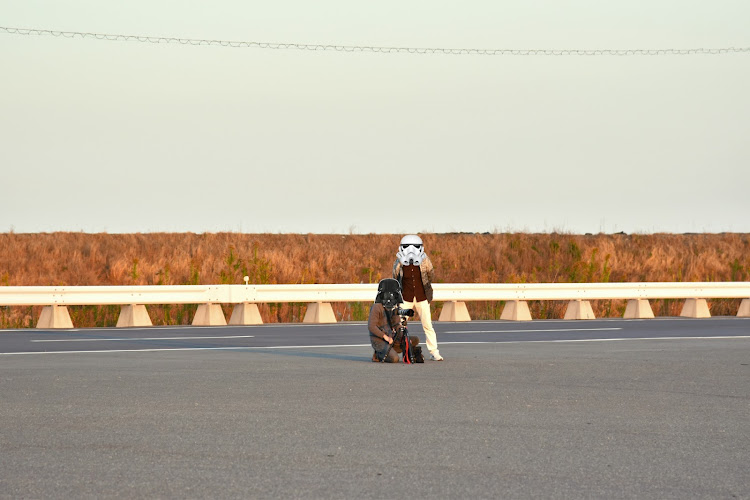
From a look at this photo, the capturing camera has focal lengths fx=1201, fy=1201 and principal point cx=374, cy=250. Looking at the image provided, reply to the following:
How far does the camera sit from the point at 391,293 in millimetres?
15312

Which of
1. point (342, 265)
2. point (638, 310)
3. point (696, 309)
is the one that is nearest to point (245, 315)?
point (638, 310)

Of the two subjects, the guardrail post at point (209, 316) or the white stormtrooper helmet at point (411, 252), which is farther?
the guardrail post at point (209, 316)

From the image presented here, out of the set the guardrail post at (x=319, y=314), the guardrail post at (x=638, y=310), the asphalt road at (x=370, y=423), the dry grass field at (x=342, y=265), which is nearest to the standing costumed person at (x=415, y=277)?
the asphalt road at (x=370, y=423)

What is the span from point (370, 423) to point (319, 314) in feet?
51.5

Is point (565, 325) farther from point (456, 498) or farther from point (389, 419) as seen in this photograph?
point (456, 498)

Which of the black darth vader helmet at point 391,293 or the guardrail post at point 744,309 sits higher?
the black darth vader helmet at point 391,293

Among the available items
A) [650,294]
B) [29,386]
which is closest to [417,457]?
[29,386]

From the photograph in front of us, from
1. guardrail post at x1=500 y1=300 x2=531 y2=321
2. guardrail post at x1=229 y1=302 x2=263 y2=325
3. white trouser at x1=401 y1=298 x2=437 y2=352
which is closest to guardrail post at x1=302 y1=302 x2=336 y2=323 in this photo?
guardrail post at x1=229 y1=302 x2=263 y2=325

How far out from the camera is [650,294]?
27781mm

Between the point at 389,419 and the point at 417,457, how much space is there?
1844 millimetres

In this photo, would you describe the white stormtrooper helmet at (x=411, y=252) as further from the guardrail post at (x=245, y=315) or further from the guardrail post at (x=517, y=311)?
the guardrail post at (x=517, y=311)

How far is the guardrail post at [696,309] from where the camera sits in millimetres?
28375

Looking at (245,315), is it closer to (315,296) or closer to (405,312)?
(315,296)

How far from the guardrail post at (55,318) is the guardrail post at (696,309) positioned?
14.3 meters
